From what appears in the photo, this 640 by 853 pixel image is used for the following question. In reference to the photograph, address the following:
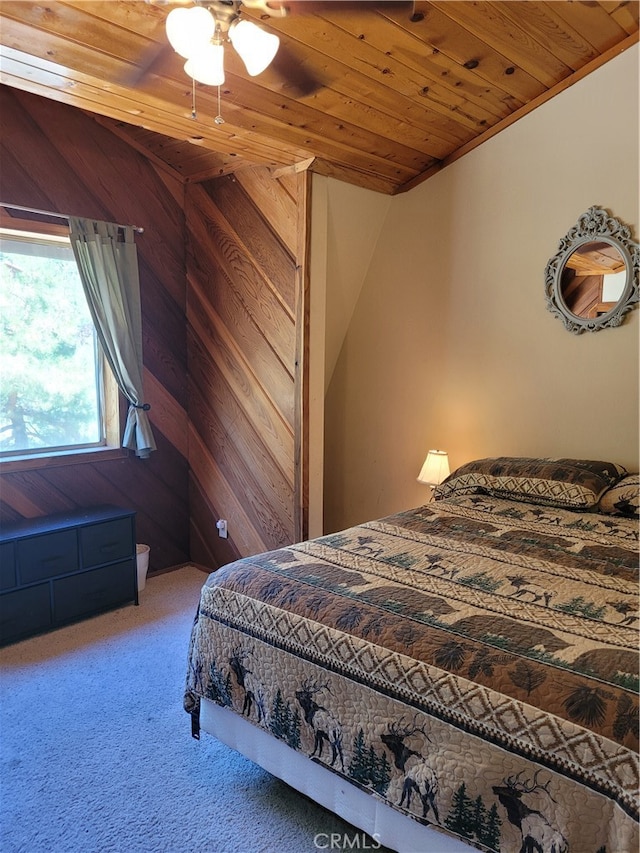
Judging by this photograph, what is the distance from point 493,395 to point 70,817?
2.81 meters

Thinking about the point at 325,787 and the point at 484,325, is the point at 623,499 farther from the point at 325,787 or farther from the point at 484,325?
the point at 325,787

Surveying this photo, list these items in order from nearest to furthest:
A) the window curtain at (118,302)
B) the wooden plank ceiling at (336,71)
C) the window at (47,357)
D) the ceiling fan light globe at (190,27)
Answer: the ceiling fan light globe at (190,27) → the wooden plank ceiling at (336,71) → the window at (47,357) → the window curtain at (118,302)

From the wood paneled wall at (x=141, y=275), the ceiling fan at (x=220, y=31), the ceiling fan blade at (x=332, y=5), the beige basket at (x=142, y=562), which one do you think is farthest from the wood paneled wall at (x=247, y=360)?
the ceiling fan at (x=220, y=31)

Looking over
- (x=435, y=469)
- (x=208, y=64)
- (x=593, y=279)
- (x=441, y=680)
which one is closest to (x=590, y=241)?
(x=593, y=279)

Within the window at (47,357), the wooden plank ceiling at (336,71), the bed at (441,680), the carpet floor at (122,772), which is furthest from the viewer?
the window at (47,357)

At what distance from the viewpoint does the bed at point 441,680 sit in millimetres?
1229

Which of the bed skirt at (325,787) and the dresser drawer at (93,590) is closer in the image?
the bed skirt at (325,787)

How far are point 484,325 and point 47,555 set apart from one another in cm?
276

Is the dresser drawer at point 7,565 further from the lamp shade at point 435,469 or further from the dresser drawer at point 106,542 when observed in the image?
the lamp shade at point 435,469

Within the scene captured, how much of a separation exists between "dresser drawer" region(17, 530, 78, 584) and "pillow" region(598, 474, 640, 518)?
2684 millimetres

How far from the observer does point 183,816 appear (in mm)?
1840

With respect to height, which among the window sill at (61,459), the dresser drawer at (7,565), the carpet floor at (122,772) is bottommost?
the carpet floor at (122,772)

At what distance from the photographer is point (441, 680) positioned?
55.1 inches

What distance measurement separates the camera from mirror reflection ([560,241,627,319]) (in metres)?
2.89
